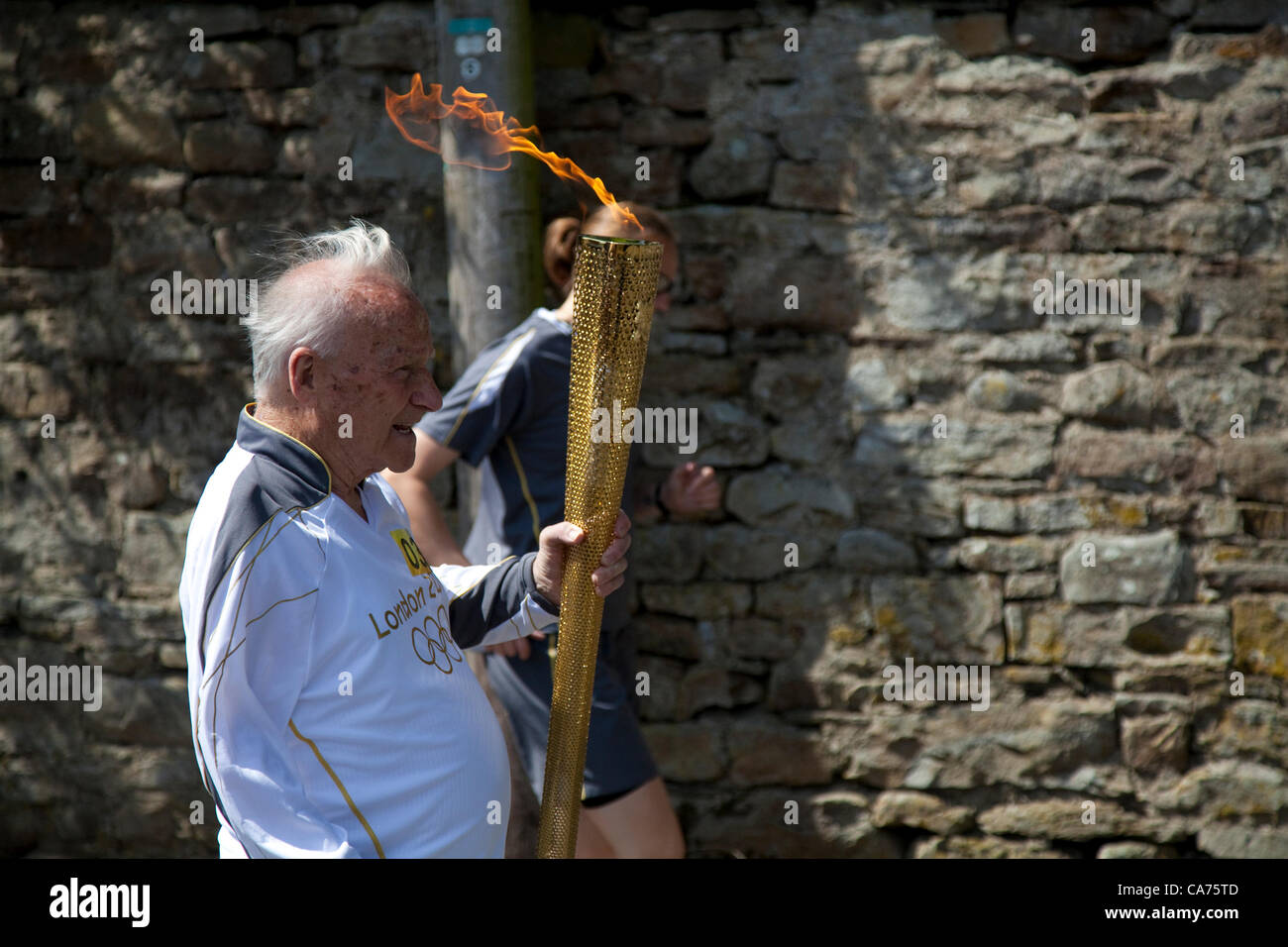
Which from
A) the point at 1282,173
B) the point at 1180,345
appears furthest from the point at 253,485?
the point at 1282,173

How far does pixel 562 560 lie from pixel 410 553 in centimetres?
27

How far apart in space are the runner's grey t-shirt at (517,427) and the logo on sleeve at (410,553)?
746 mm

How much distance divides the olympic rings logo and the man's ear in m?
0.41

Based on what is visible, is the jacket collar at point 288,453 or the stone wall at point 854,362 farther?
the stone wall at point 854,362

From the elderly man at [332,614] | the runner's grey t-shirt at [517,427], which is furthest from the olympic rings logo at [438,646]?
the runner's grey t-shirt at [517,427]

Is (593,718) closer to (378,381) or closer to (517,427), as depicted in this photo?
(517,427)

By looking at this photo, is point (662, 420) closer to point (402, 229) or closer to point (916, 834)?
point (402, 229)

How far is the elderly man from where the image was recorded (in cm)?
159

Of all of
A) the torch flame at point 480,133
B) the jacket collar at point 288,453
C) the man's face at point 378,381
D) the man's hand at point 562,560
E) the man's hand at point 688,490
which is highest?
the torch flame at point 480,133

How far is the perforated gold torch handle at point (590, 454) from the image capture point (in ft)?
6.11

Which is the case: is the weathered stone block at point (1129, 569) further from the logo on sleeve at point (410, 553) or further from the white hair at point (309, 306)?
the white hair at point (309, 306)


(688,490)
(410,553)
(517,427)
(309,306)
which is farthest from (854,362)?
(309,306)

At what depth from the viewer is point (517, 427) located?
273cm

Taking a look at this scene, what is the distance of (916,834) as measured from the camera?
357 cm
